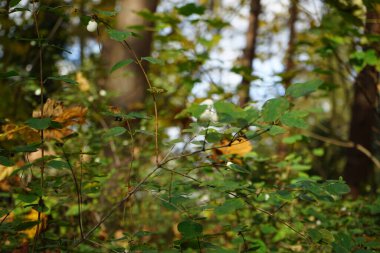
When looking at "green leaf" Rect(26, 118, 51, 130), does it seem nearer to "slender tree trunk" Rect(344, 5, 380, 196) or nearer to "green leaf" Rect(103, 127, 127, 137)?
"green leaf" Rect(103, 127, 127, 137)

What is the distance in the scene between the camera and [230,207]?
1.15 meters

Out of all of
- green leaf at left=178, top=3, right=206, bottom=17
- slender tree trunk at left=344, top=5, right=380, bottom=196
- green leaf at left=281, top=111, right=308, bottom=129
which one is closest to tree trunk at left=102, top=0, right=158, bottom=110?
green leaf at left=178, top=3, right=206, bottom=17

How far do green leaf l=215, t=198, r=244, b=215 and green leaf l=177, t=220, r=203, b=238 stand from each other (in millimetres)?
73

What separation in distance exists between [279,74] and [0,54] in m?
3.70

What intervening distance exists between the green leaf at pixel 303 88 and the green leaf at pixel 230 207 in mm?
351

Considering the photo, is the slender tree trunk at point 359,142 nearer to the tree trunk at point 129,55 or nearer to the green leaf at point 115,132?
the tree trunk at point 129,55

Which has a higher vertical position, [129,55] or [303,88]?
[303,88]

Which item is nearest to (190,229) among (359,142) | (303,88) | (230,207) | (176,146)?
(230,207)

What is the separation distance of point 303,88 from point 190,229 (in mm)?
518

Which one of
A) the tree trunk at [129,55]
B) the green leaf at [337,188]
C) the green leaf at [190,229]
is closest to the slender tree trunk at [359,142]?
the tree trunk at [129,55]

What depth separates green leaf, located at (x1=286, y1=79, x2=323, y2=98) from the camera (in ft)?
3.63

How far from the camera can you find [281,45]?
1012 centimetres

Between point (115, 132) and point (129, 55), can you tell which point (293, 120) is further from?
point (129, 55)

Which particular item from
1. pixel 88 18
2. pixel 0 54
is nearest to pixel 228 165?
pixel 88 18
